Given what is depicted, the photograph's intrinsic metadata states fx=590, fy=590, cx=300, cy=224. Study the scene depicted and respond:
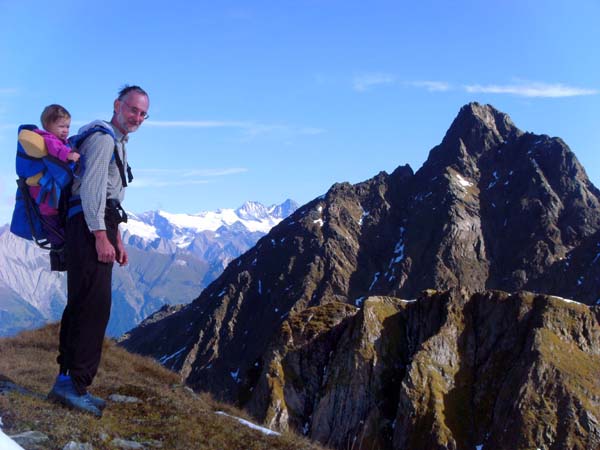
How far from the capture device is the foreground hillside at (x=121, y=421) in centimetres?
825

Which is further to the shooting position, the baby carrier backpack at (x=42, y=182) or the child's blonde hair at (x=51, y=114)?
the child's blonde hair at (x=51, y=114)

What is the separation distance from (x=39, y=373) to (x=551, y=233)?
202 m

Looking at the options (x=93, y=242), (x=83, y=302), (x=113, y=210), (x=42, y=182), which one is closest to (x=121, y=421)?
(x=83, y=302)

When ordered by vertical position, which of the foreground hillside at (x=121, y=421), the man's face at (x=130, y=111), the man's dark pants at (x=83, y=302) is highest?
the man's face at (x=130, y=111)

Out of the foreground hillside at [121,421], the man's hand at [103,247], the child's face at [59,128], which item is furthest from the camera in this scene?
the child's face at [59,128]

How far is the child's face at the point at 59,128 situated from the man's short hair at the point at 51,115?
0.05 metres

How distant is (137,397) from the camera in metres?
12.0

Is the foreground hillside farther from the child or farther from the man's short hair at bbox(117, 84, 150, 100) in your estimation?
the man's short hair at bbox(117, 84, 150, 100)

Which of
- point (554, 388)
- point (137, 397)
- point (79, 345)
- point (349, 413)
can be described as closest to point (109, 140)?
point (79, 345)

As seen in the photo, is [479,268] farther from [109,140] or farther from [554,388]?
[109,140]

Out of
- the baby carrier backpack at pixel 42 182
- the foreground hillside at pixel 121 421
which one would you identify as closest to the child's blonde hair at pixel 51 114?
the baby carrier backpack at pixel 42 182

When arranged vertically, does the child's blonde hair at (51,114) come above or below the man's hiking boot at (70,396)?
above

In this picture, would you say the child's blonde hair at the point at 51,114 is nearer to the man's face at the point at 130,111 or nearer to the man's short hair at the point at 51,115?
the man's short hair at the point at 51,115

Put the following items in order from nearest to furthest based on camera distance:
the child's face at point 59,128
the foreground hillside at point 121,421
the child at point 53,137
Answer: the foreground hillside at point 121,421 → the child at point 53,137 → the child's face at point 59,128
